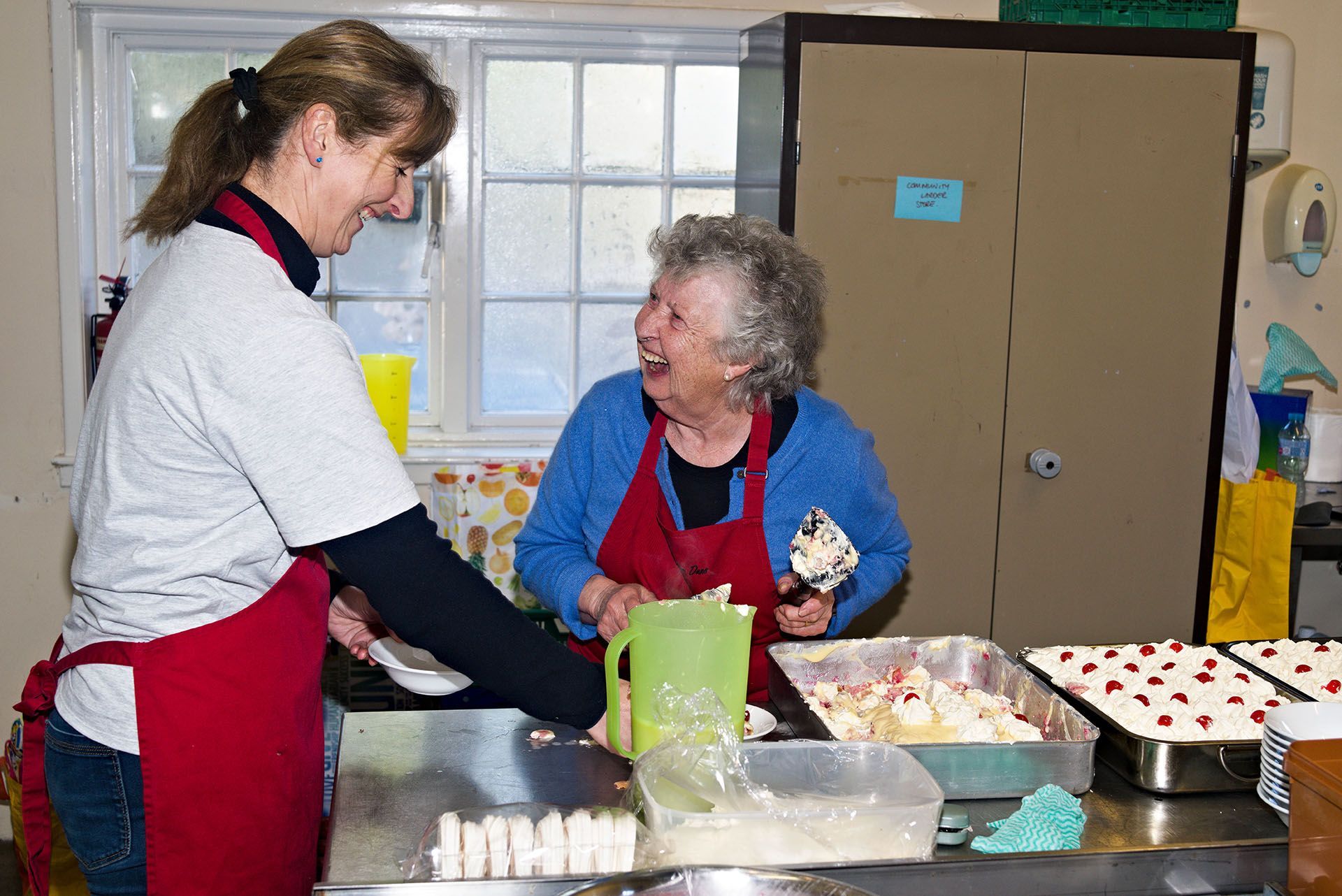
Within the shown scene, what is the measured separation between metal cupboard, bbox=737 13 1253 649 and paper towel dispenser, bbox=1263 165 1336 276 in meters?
0.65

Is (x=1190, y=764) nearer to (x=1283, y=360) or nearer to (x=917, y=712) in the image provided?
(x=917, y=712)

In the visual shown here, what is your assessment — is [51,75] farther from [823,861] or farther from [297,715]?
[823,861]

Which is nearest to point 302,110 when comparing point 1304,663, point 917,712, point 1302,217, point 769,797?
point 769,797

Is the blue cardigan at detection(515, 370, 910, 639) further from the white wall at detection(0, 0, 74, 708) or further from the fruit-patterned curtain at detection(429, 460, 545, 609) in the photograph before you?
the white wall at detection(0, 0, 74, 708)

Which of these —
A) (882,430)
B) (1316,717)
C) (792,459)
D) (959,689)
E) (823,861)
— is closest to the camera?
(823,861)

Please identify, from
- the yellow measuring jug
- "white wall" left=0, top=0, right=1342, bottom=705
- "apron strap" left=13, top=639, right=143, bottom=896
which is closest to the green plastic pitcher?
"apron strap" left=13, top=639, right=143, bottom=896

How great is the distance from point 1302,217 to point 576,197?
7.23ft

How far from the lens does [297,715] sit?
148cm

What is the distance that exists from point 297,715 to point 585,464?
0.79m

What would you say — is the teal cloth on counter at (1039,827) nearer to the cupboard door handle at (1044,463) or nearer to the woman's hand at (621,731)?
the woman's hand at (621,731)

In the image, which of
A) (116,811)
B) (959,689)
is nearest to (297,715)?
(116,811)

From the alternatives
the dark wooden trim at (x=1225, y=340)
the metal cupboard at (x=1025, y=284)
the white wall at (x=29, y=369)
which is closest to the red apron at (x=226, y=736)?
the metal cupboard at (x=1025, y=284)

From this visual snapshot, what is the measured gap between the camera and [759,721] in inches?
64.0

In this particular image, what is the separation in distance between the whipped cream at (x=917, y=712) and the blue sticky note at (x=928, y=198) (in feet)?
4.86
